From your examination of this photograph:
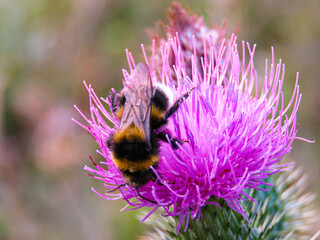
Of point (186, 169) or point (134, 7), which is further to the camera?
point (134, 7)

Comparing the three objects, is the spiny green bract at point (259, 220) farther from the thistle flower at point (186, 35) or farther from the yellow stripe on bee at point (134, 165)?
the thistle flower at point (186, 35)

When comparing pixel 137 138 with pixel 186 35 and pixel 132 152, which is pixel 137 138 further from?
pixel 186 35

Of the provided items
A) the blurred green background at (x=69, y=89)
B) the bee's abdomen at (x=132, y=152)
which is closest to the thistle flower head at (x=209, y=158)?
the bee's abdomen at (x=132, y=152)

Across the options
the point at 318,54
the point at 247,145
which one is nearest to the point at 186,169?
the point at 247,145

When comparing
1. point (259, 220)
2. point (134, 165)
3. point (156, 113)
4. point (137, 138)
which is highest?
point (156, 113)

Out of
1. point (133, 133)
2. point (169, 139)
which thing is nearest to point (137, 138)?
point (133, 133)

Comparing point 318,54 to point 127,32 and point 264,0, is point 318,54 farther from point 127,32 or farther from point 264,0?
point 127,32
